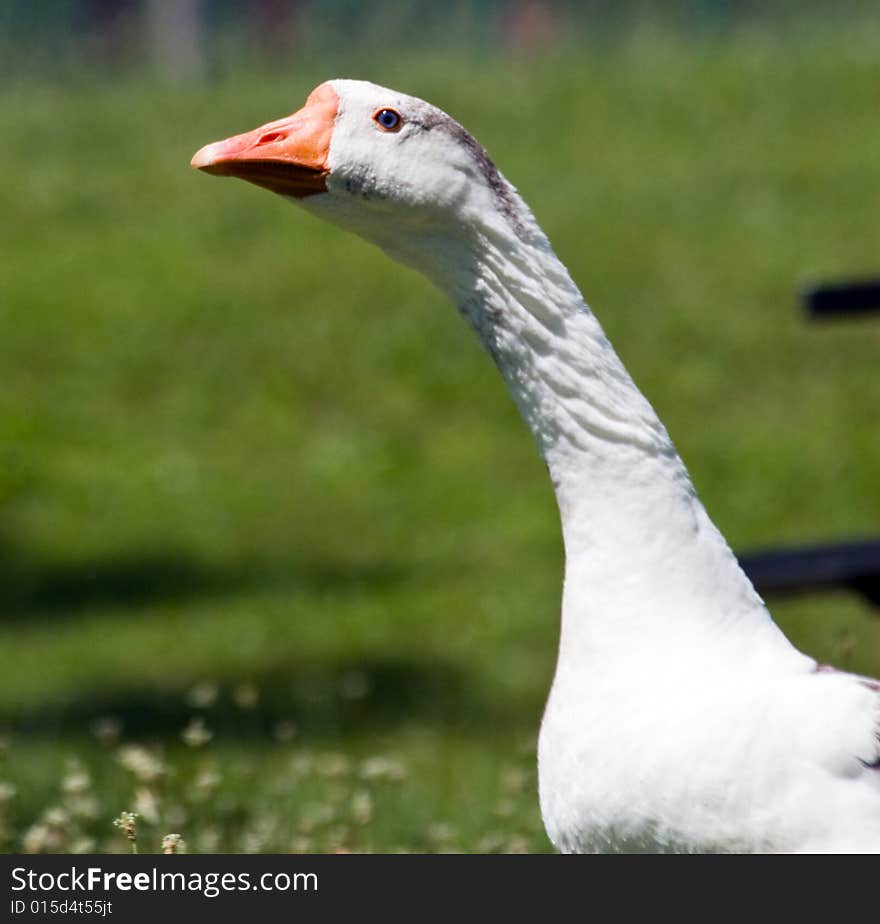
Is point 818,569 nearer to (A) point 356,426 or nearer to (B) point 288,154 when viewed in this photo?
(B) point 288,154

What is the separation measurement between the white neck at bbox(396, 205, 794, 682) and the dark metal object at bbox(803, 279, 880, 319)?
9.91 feet

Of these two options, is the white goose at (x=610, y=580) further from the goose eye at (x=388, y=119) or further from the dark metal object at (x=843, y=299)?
the dark metal object at (x=843, y=299)

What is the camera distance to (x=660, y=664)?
9.55 ft

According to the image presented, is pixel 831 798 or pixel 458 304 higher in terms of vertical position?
pixel 458 304

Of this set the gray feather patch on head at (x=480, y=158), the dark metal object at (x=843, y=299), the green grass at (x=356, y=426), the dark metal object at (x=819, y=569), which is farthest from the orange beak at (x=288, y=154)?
the dark metal object at (x=843, y=299)

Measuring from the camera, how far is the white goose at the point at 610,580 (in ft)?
9.21

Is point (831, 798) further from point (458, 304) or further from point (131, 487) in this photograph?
point (131, 487)

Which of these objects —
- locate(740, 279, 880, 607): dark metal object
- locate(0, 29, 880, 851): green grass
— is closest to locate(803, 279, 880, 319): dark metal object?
locate(740, 279, 880, 607): dark metal object

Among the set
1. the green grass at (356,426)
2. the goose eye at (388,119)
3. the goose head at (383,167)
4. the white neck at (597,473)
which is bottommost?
the green grass at (356,426)

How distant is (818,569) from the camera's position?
507cm

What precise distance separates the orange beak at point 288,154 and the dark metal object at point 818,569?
2.40m

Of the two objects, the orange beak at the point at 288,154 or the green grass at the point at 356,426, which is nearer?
the orange beak at the point at 288,154

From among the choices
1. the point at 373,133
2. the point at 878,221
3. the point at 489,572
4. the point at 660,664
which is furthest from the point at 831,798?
the point at 878,221

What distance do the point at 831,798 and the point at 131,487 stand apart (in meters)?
7.86
